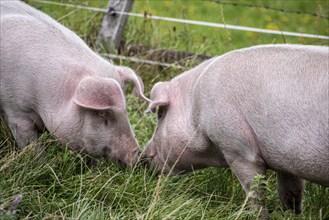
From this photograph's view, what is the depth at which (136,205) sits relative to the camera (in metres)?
4.77

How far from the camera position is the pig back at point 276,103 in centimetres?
451

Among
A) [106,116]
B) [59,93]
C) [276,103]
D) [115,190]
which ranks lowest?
[115,190]

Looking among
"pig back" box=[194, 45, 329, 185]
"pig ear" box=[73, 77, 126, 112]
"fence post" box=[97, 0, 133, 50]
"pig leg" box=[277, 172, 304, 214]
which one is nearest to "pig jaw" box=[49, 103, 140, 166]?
"pig ear" box=[73, 77, 126, 112]

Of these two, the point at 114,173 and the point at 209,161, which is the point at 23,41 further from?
the point at 209,161

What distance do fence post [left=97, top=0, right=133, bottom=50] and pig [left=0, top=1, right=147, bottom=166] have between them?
2.55m

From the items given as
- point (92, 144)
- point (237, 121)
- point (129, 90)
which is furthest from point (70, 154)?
point (129, 90)

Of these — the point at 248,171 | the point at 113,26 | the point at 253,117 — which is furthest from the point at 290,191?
the point at 113,26

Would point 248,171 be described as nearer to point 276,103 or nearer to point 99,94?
point 276,103

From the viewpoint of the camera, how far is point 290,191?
544 cm

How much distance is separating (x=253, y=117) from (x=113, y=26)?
11.6 feet

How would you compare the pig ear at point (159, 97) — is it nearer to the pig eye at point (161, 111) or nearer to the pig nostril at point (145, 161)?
the pig eye at point (161, 111)

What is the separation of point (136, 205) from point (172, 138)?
0.87 metres

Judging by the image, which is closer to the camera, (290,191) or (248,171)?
(248,171)

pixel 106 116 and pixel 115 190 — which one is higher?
pixel 106 116
